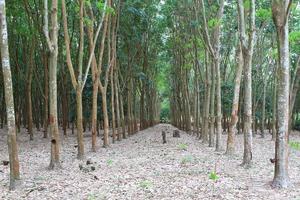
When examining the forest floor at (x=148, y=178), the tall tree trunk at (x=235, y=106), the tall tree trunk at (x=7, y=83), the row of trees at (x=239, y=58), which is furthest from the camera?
the tall tree trunk at (x=235, y=106)

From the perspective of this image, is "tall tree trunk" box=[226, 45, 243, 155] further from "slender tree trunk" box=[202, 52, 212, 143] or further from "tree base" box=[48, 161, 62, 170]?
"tree base" box=[48, 161, 62, 170]

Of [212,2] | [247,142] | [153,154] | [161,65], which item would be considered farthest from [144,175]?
[161,65]

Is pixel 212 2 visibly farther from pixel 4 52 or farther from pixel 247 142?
pixel 4 52

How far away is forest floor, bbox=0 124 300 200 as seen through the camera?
8531 mm

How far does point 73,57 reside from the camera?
2581 cm

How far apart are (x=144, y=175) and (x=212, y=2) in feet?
37.5

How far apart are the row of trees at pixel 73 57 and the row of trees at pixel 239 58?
9.58 ft

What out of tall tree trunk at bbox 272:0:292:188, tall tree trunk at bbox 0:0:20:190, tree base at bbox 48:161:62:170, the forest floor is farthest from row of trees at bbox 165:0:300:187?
tall tree trunk at bbox 0:0:20:190

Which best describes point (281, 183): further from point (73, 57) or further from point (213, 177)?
point (73, 57)

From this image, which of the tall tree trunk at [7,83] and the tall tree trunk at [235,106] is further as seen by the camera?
the tall tree trunk at [235,106]

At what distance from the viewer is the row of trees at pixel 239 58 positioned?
9.02 meters

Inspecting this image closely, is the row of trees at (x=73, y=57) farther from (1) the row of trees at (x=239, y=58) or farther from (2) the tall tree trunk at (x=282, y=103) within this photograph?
(2) the tall tree trunk at (x=282, y=103)

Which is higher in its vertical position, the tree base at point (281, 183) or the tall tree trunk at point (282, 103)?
the tall tree trunk at point (282, 103)

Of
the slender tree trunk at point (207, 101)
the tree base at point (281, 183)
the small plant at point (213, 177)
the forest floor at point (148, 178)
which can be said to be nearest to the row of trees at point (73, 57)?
the forest floor at point (148, 178)
